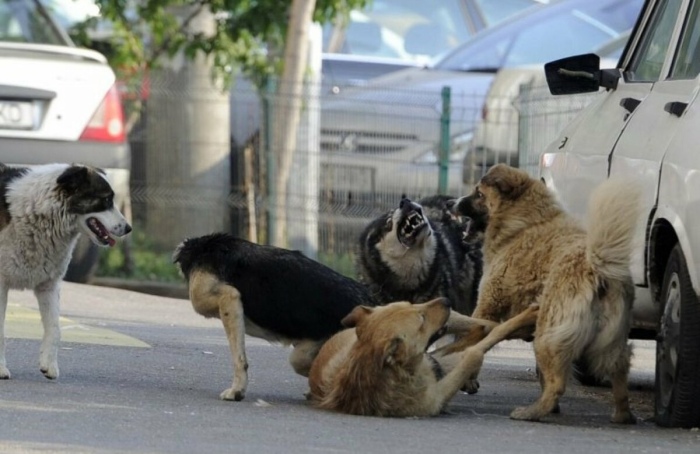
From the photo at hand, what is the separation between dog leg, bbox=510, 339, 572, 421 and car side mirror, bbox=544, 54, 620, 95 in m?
1.81

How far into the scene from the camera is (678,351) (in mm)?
6758

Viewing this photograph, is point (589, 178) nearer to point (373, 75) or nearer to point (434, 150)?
point (434, 150)

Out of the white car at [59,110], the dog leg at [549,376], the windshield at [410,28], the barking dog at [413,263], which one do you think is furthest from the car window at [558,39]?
the dog leg at [549,376]

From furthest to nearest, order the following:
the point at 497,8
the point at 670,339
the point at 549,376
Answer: the point at 497,8 → the point at 549,376 → the point at 670,339

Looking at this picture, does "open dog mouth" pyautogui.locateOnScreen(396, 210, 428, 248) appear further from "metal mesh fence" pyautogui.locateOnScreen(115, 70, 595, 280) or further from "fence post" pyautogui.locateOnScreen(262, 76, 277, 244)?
"fence post" pyautogui.locateOnScreen(262, 76, 277, 244)

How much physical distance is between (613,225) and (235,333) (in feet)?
6.67

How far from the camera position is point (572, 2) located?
53.4 ft

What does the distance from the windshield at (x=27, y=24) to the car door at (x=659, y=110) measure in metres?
7.23

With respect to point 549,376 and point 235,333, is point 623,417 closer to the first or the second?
point 549,376

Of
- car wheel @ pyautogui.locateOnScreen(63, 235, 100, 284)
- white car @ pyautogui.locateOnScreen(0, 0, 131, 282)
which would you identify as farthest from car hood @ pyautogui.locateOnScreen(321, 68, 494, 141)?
car wheel @ pyautogui.locateOnScreen(63, 235, 100, 284)

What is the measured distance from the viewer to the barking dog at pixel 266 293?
25.8 feet

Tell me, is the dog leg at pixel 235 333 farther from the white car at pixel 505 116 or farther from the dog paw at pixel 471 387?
the white car at pixel 505 116

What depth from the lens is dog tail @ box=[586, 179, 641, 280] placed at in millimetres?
6828

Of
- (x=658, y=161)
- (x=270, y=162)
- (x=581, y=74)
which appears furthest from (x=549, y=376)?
(x=270, y=162)
